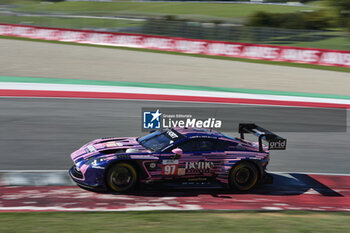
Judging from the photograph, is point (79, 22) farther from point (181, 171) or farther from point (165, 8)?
point (165, 8)

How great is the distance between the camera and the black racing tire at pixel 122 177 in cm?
889

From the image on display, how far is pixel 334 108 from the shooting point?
18594 millimetres

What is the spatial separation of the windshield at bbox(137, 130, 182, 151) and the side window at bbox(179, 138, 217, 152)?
25 cm

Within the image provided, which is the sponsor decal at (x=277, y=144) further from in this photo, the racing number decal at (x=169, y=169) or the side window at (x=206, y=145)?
the racing number decal at (x=169, y=169)

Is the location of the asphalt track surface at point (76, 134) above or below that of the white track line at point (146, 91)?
below

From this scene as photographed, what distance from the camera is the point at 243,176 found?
985 centimetres

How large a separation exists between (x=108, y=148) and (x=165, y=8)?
65.6 metres

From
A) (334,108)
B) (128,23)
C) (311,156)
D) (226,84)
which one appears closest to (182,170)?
(311,156)

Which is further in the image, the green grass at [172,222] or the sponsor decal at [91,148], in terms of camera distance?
the sponsor decal at [91,148]

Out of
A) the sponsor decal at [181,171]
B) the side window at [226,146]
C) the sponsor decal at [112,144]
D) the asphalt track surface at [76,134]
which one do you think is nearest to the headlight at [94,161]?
the sponsor decal at [112,144]

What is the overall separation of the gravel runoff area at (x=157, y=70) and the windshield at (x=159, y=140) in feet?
39.5

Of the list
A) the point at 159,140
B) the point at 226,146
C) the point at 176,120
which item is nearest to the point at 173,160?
the point at 159,140

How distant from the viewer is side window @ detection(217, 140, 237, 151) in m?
9.64

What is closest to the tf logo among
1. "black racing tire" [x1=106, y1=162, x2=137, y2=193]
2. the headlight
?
"black racing tire" [x1=106, y1=162, x2=137, y2=193]
